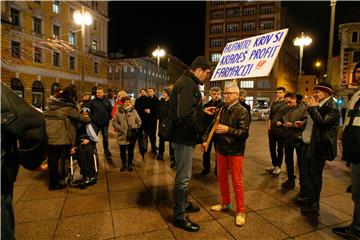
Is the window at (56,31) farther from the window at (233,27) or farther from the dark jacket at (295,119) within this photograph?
the window at (233,27)

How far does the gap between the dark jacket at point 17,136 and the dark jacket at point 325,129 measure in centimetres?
355

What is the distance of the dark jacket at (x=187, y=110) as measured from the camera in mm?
3125

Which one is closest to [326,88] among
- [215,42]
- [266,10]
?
[266,10]

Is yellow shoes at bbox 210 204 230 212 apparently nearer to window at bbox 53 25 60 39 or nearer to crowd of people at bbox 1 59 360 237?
crowd of people at bbox 1 59 360 237

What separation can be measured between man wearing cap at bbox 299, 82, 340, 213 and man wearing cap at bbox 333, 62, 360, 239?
0.32 m

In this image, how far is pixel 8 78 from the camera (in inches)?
930

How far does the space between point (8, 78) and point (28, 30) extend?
7.19m

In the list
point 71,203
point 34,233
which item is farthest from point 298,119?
point 34,233

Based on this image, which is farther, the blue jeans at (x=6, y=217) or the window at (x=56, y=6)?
the window at (x=56, y=6)

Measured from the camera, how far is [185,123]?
3.14 meters

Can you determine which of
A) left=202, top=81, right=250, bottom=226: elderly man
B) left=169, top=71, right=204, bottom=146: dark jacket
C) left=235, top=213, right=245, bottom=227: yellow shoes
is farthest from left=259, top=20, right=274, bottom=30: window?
left=235, top=213, right=245, bottom=227: yellow shoes

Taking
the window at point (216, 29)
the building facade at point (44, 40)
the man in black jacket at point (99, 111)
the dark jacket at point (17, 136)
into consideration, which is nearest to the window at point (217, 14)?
the window at point (216, 29)

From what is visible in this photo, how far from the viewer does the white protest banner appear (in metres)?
4.31

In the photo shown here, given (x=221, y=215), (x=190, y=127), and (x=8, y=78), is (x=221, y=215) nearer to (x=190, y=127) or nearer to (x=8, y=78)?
(x=190, y=127)
